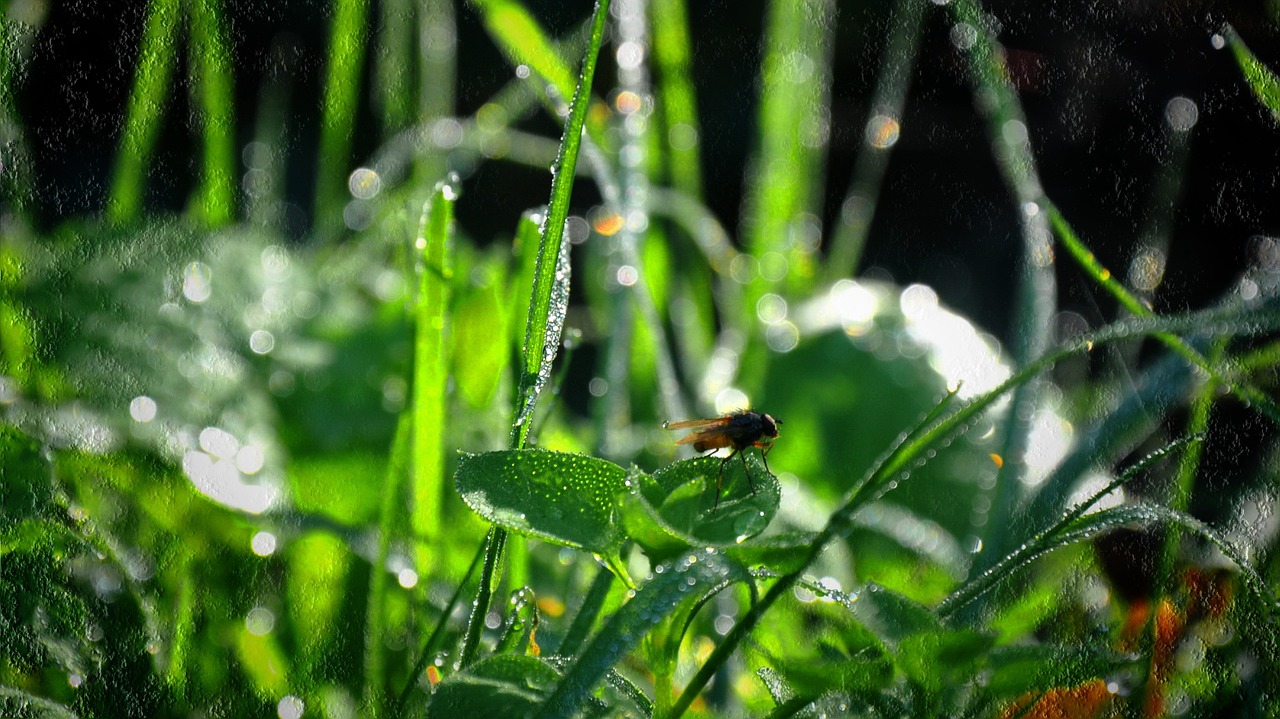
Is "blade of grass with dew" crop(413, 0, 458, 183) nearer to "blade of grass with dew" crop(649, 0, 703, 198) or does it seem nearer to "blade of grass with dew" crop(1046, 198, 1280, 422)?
"blade of grass with dew" crop(649, 0, 703, 198)

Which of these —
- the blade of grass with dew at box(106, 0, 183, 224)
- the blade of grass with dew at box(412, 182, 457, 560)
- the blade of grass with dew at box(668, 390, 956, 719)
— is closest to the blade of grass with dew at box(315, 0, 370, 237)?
the blade of grass with dew at box(106, 0, 183, 224)

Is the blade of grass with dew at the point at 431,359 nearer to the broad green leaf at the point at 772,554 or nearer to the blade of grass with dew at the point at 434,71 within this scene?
the broad green leaf at the point at 772,554

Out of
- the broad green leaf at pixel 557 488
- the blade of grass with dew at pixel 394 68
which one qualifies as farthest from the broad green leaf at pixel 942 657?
the blade of grass with dew at pixel 394 68

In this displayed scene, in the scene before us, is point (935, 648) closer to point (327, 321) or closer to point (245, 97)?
point (327, 321)

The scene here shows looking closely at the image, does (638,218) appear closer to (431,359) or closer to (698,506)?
(431,359)

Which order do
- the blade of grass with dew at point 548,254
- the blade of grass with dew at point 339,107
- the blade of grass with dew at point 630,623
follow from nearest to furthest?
the blade of grass with dew at point 630,623
the blade of grass with dew at point 548,254
the blade of grass with dew at point 339,107

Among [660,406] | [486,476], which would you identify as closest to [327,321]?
[660,406]

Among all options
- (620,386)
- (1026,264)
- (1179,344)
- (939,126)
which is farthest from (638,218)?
(939,126)
